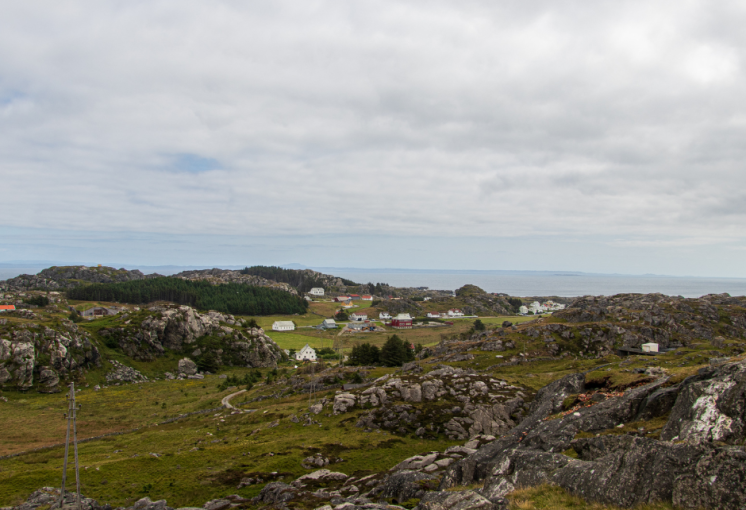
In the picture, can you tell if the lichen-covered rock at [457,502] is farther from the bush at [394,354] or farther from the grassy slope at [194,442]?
the bush at [394,354]

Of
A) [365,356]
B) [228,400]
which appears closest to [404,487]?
[228,400]

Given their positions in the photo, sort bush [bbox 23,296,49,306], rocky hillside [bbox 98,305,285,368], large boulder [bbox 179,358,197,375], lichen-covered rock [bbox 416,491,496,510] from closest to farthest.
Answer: lichen-covered rock [bbox 416,491,496,510], large boulder [bbox 179,358,197,375], rocky hillside [bbox 98,305,285,368], bush [bbox 23,296,49,306]

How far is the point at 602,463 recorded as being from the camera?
55.3ft

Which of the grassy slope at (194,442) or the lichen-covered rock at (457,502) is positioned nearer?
the lichen-covered rock at (457,502)

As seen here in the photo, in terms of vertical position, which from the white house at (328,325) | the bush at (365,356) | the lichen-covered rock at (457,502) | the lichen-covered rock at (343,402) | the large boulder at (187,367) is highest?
the lichen-covered rock at (457,502)

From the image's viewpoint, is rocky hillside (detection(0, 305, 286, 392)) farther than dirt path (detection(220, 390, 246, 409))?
Yes

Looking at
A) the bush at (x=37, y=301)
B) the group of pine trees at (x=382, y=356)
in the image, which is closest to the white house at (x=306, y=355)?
the group of pine trees at (x=382, y=356)

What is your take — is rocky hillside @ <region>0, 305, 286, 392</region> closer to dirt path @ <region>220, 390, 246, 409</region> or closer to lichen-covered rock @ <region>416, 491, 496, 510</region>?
dirt path @ <region>220, 390, 246, 409</region>

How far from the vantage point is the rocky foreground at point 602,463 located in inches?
558

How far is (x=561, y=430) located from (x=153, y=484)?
127ft

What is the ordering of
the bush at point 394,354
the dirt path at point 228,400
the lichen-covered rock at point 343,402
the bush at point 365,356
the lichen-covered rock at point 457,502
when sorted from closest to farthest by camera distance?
1. the lichen-covered rock at point 457,502
2. the lichen-covered rock at point 343,402
3. the dirt path at point 228,400
4. the bush at point 394,354
5. the bush at point 365,356

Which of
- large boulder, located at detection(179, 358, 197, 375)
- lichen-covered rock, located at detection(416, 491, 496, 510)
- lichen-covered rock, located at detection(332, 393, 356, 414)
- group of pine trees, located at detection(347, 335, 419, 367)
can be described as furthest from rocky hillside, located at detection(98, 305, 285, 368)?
lichen-covered rock, located at detection(416, 491, 496, 510)

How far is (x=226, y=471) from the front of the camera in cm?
4034

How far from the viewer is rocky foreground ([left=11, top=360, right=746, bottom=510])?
14.2 metres
